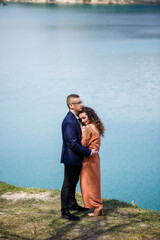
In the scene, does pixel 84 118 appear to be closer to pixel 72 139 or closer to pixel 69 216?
pixel 72 139

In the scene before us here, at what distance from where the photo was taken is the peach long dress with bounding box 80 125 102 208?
3945 millimetres

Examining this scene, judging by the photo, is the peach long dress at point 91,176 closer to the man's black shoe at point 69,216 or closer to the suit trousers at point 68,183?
the suit trousers at point 68,183

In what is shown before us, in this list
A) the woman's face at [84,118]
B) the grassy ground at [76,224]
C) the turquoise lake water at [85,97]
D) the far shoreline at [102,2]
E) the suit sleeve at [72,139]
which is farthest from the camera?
the far shoreline at [102,2]

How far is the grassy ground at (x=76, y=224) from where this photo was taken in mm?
3408

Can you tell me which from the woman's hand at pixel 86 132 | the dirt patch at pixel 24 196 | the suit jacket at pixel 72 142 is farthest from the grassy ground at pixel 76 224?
the woman's hand at pixel 86 132

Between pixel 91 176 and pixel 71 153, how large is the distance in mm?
442

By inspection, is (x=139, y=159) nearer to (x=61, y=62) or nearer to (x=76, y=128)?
(x=76, y=128)

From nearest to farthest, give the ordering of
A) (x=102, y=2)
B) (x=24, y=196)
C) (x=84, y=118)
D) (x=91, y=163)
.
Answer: (x=84, y=118) < (x=91, y=163) < (x=24, y=196) < (x=102, y=2)

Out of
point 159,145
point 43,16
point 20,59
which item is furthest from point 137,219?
point 43,16

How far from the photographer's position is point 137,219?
3.98 m

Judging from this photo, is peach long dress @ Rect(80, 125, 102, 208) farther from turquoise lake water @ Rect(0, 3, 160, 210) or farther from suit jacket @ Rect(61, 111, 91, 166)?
turquoise lake water @ Rect(0, 3, 160, 210)

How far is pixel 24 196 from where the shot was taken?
521 centimetres

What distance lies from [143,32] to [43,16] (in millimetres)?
17656

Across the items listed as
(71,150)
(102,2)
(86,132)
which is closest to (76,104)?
(86,132)
